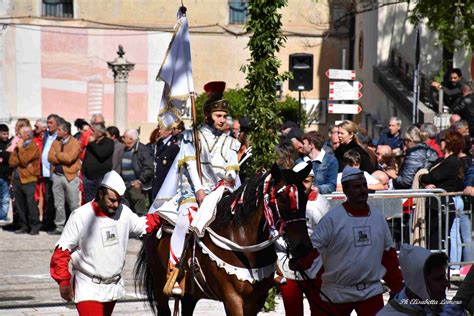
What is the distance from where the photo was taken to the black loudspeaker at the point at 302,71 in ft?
88.3

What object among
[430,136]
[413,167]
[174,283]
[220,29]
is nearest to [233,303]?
[174,283]

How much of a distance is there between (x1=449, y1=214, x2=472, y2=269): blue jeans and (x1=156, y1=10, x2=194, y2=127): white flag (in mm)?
5142

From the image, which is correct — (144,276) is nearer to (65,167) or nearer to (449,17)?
(65,167)

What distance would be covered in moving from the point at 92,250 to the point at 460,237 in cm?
712

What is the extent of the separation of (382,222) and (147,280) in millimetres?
3009

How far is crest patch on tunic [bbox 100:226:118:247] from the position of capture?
32.7ft

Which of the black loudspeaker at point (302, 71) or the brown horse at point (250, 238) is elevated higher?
the black loudspeaker at point (302, 71)

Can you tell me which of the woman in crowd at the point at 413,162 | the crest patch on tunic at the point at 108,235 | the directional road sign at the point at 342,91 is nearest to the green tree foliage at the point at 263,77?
the woman in crowd at the point at 413,162

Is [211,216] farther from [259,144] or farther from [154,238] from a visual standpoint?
[259,144]

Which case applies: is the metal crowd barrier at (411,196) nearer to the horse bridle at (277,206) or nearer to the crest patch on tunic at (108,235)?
the horse bridle at (277,206)

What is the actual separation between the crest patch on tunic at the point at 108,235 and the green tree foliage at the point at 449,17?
14453mm

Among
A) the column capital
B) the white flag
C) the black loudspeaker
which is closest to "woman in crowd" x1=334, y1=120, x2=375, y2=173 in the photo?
the white flag

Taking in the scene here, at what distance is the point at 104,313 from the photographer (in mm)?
10109

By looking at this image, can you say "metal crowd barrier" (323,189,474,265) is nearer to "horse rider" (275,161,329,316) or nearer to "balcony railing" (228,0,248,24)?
"horse rider" (275,161,329,316)
